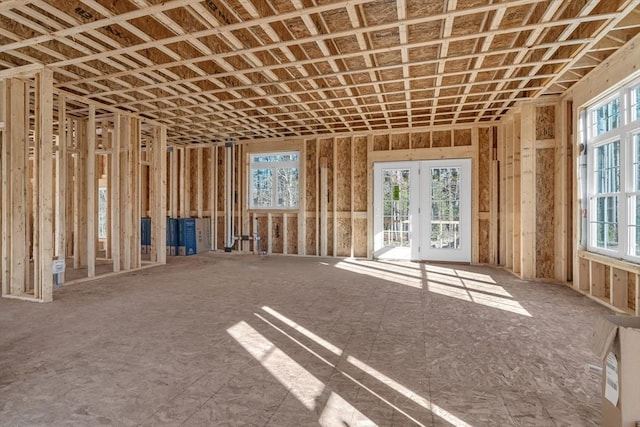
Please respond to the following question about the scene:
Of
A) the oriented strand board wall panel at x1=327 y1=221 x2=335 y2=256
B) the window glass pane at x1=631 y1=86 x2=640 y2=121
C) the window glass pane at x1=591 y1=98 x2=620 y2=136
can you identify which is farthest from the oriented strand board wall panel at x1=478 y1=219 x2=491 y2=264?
the window glass pane at x1=631 y1=86 x2=640 y2=121

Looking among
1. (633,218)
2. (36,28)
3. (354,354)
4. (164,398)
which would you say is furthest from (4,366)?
(633,218)

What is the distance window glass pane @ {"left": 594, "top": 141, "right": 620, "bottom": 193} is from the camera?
15.3 ft

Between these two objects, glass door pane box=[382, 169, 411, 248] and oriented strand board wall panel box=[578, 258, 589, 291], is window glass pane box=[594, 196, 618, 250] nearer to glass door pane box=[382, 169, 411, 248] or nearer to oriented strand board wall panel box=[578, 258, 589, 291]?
oriented strand board wall panel box=[578, 258, 589, 291]

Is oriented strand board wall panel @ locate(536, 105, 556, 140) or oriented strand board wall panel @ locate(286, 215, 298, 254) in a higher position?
oriented strand board wall panel @ locate(536, 105, 556, 140)

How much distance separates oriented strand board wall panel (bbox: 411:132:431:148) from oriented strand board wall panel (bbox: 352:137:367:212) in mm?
1267

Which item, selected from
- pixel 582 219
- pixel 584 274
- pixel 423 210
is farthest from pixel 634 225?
pixel 423 210

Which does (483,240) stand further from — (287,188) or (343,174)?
(287,188)

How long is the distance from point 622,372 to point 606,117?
15.5 feet

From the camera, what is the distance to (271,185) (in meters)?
10.1

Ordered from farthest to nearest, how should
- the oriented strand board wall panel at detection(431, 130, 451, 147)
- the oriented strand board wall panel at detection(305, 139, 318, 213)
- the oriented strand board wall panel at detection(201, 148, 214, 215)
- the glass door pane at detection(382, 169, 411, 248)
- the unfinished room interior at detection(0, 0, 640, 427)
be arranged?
the oriented strand board wall panel at detection(201, 148, 214, 215) < the oriented strand board wall panel at detection(305, 139, 318, 213) < the glass door pane at detection(382, 169, 411, 248) < the oriented strand board wall panel at detection(431, 130, 451, 147) < the unfinished room interior at detection(0, 0, 640, 427)

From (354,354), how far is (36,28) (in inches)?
203

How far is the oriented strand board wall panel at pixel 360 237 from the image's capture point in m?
9.12

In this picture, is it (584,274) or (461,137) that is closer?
(584,274)

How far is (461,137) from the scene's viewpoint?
8.34 m
